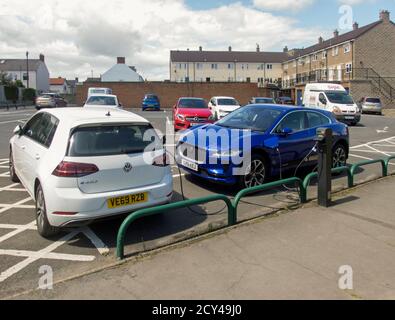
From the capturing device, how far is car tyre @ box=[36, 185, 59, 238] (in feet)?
14.4

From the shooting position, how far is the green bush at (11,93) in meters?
44.5

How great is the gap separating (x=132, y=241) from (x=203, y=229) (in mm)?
952

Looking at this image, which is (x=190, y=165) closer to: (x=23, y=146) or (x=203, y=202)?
(x=203, y=202)

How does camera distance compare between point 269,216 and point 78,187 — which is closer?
point 78,187

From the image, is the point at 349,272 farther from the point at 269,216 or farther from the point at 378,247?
the point at 269,216

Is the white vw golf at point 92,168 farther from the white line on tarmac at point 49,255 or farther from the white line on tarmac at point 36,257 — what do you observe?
the white line on tarmac at point 49,255

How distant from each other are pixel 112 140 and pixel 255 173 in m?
2.94

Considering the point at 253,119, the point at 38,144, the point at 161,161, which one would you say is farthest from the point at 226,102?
the point at 38,144

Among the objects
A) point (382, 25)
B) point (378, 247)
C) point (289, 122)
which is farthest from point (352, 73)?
point (378, 247)

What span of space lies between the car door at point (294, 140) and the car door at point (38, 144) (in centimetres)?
402

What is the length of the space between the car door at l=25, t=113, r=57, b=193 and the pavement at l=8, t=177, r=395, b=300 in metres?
1.92

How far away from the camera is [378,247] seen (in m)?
4.31

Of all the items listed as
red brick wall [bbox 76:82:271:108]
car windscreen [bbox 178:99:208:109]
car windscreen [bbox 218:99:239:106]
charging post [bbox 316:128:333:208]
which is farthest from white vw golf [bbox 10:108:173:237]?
red brick wall [bbox 76:82:271:108]

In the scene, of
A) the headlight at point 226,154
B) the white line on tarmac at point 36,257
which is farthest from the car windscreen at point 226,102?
the white line on tarmac at point 36,257
